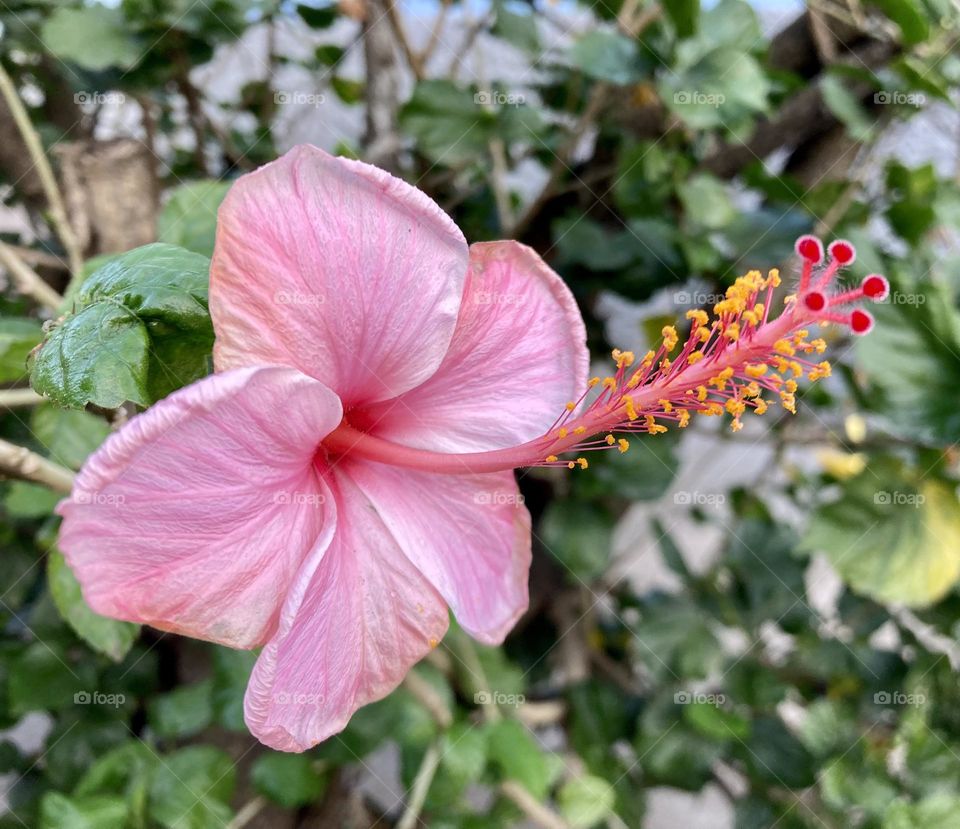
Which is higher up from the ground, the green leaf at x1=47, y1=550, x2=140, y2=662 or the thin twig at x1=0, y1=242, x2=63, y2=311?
the thin twig at x1=0, y1=242, x2=63, y2=311

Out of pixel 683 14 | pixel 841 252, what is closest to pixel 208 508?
pixel 841 252

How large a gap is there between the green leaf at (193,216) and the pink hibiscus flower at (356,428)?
312 mm

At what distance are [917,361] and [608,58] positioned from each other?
64 centimetres

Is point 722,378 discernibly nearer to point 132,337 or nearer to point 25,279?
point 132,337

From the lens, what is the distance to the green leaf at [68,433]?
2.48 feet

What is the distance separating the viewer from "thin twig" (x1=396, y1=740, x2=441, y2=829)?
940mm

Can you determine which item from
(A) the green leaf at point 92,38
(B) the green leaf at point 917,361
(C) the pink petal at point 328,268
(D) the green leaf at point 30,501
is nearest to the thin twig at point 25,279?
(D) the green leaf at point 30,501

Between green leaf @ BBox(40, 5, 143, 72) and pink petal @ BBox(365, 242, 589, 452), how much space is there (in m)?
0.74

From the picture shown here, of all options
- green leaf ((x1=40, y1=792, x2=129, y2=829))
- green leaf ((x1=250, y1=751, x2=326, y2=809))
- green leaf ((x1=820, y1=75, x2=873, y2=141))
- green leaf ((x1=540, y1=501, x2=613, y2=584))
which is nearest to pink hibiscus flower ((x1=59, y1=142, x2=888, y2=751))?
green leaf ((x1=40, y1=792, x2=129, y2=829))

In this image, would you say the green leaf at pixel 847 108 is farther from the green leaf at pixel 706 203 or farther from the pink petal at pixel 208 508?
the pink petal at pixel 208 508

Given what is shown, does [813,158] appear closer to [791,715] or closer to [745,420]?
[745,420]

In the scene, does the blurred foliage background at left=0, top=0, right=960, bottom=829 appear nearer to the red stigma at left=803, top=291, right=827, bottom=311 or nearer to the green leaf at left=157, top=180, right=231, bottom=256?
the green leaf at left=157, top=180, right=231, bottom=256

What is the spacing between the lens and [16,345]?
622 mm

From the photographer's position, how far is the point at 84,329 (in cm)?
46
